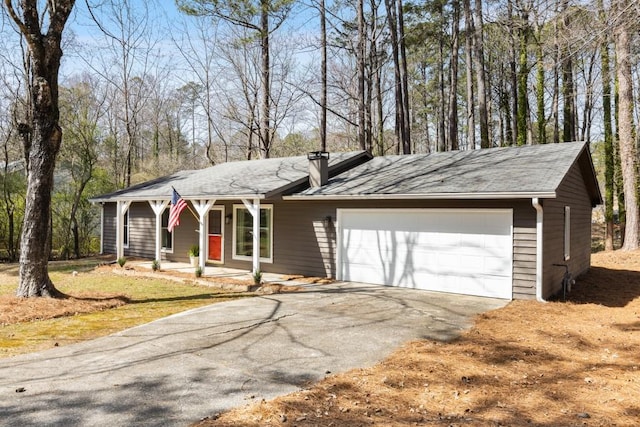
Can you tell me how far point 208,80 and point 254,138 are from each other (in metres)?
4.57

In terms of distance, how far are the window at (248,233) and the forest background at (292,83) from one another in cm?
665

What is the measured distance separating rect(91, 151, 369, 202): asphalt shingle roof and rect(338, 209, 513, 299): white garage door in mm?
2005

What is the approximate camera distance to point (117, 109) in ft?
80.0

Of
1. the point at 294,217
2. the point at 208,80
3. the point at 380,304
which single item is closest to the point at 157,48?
the point at 208,80

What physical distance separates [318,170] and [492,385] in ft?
25.3

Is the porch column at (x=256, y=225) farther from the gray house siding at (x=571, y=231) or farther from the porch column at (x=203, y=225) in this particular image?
the gray house siding at (x=571, y=231)

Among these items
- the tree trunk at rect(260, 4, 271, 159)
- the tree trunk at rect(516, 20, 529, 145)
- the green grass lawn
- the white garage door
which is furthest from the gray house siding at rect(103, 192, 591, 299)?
the tree trunk at rect(260, 4, 271, 159)

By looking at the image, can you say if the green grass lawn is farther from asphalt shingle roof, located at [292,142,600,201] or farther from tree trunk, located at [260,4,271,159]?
tree trunk, located at [260,4,271,159]

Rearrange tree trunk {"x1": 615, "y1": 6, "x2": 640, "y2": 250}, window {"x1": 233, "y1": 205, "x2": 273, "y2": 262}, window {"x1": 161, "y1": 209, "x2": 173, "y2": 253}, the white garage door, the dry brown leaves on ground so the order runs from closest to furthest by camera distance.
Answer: the dry brown leaves on ground → the white garage door → window {"x1": 233, "y1": 205, "x2": 273, "y2": 262} → tree trunk {"x1": 615, "y1": 6, "x2": 640, "y2": 250} → window {"x1": 161, "y1": 209, "x2": 173, "y2": 253}

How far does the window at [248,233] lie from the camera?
11.8 metres

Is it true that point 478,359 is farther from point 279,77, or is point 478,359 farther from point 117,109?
point 117,109

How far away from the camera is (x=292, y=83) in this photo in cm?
2072

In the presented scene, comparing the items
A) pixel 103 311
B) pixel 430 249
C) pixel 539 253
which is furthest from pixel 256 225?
pixel 539 253

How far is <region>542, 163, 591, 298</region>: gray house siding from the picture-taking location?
8375mm
